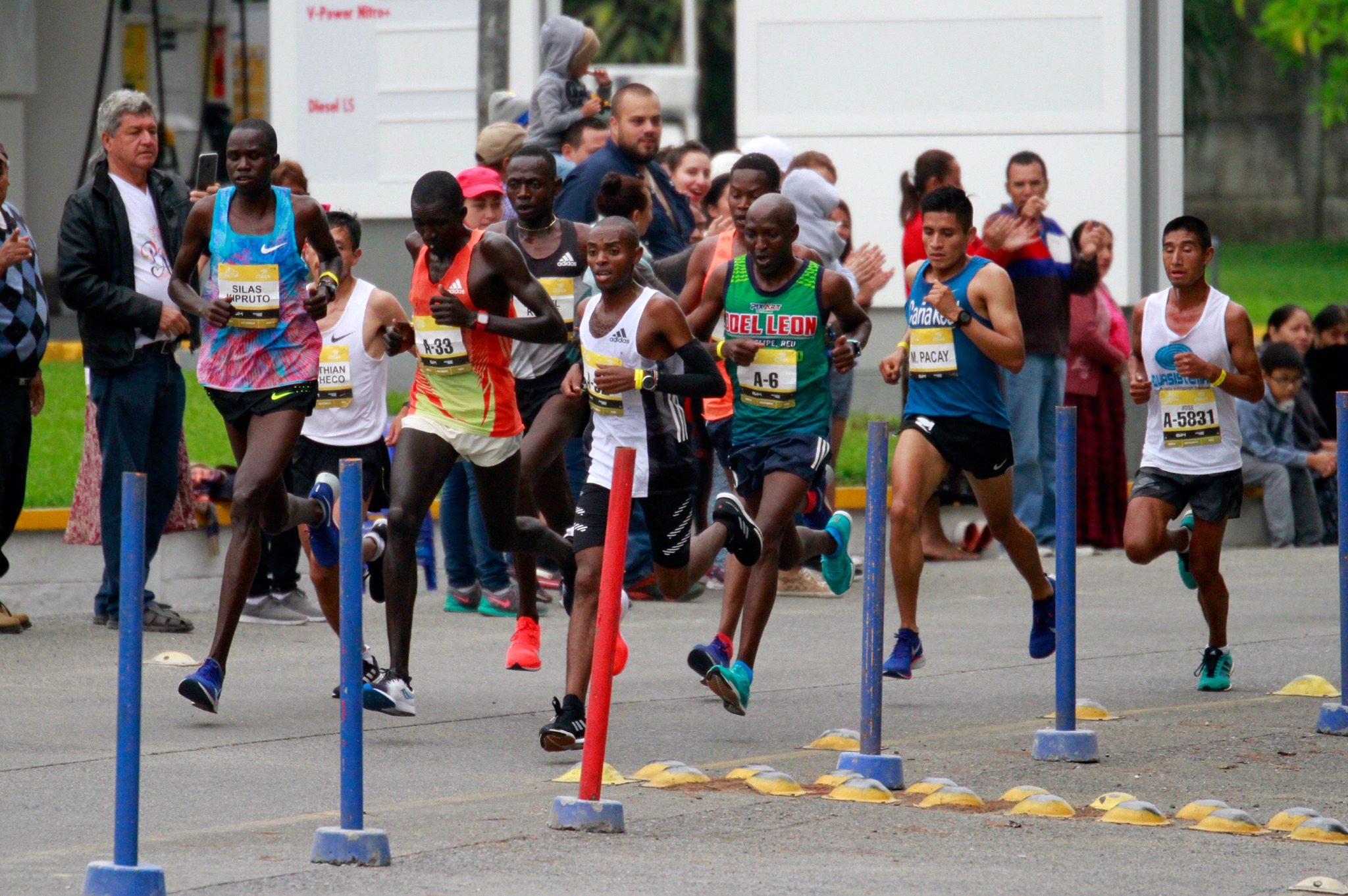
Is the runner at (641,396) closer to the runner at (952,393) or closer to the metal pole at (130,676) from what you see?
the runner at (952,393)

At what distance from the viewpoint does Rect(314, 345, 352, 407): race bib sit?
9.73 metres

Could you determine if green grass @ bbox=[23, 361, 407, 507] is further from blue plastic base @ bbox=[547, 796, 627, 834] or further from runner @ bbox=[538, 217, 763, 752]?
blue plastic base @ bbox=[547, 796, 627, 834]

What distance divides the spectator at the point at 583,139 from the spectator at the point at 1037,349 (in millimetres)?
2601

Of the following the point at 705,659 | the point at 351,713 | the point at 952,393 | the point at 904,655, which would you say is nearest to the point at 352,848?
the point at 351,713

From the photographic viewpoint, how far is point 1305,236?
4347 cm

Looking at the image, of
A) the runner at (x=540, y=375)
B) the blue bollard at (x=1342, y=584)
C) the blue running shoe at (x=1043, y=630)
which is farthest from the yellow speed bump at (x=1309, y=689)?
the runner at (x=540, y=375)

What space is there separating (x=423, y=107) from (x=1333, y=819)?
1105 centimetres

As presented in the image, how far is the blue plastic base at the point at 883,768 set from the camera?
6.81m

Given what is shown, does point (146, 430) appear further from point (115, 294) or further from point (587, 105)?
point (587, 105)

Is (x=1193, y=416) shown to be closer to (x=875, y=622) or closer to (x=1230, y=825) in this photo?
(x=875, y=622)

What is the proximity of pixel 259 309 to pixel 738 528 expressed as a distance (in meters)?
2.05

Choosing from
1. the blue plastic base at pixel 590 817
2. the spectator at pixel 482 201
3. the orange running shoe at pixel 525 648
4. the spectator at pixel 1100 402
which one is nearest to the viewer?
the blue plastic base at pixel 590 817

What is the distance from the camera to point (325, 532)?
866 cm

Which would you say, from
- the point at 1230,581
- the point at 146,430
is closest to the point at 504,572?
the point at 146,430
